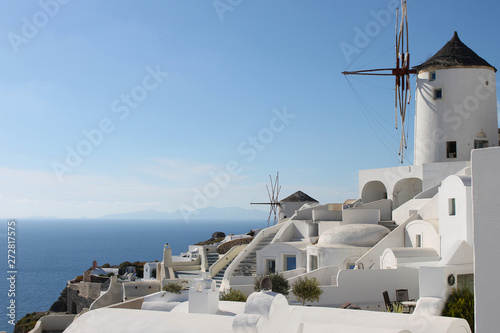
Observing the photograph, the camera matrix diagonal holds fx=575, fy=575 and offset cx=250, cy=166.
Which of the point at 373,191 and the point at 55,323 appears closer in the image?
the point at 55,323

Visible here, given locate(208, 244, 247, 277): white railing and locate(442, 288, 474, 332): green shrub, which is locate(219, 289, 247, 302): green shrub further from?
locate(208, 244, 247, 277): white railing

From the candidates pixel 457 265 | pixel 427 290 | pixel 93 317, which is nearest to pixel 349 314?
pixel 427 290

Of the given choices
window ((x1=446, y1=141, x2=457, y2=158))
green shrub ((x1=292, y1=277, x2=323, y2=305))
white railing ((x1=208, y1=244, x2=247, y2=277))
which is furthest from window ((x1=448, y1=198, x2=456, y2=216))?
white railing ((x1=208, y1=244, x2=247, y2=277))

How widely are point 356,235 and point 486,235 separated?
1514 centimetres

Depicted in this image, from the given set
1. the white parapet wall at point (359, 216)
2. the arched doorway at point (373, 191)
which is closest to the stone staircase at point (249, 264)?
the white parapet wall at point (359, 216)

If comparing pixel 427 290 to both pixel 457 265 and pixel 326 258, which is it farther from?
pixel 326 258

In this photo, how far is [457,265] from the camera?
39.4 feet

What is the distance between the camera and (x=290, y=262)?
25.0 metres

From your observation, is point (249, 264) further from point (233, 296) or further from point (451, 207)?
point (451, 207)

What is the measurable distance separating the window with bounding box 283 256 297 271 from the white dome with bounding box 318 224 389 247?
1.77 meters

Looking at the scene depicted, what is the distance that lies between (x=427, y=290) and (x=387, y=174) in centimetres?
1895

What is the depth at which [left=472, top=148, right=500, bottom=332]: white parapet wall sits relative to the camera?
782 centimetres

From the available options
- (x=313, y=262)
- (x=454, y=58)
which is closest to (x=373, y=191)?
(x=454, y=58)

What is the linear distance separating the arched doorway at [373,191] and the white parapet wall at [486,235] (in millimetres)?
24282
